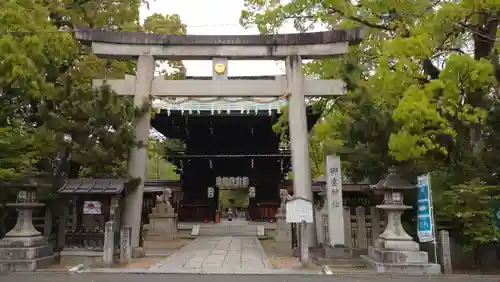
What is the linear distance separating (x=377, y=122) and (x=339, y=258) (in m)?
4.06

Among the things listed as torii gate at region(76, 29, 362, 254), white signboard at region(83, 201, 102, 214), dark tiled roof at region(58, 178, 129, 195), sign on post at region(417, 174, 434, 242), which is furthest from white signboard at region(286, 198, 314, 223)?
white signboard at region(83, 201, 102, 214)

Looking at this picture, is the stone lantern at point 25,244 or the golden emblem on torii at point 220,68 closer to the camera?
the stone lantern at point 25,244

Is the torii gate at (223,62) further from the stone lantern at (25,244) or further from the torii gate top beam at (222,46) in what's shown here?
the stone lantern at (25,244)

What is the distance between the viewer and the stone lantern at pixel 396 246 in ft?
33.9

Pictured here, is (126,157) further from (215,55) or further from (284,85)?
(284,85)

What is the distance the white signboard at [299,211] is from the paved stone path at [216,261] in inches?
55.7

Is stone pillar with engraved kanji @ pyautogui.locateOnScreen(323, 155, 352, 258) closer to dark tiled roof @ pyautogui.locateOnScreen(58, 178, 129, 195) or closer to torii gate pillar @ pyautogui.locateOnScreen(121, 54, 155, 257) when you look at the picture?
torii gate pillar @ pyautogui.locateOnScreen(121, 54, 155, 257)

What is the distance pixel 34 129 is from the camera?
13148 millimetres

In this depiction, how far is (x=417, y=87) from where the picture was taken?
10.5m

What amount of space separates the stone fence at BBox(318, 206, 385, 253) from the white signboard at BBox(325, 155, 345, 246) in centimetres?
69

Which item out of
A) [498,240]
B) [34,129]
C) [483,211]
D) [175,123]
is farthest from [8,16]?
[175,123]

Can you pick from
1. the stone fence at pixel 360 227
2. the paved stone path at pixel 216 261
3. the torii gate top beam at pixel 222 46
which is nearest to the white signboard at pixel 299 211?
the paved stone path at pixel 216 261

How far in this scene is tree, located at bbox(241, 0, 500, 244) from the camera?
10078 mm

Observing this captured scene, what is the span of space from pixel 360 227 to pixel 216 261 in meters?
4.48
